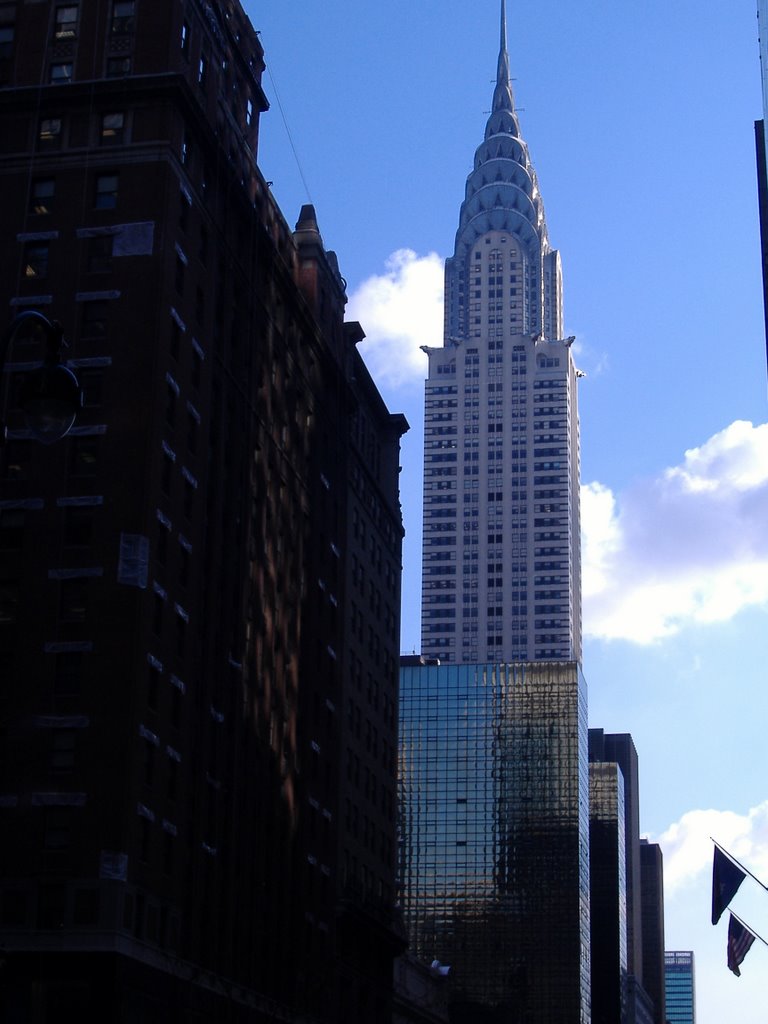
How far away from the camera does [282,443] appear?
105 meters

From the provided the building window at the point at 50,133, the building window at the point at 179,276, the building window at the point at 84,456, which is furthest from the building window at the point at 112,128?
the building window at the point at 84,456

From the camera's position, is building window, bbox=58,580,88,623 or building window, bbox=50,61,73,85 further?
building window, bbox=50,61,73,85

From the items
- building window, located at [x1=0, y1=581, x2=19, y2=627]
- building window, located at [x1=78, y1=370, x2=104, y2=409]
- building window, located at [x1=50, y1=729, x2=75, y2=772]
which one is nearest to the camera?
building window, located at [x1=50, y1=729, x2=75, y2=772]

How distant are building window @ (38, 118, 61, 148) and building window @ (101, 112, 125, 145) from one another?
2.32m

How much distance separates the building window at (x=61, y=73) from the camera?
8806 centimetres

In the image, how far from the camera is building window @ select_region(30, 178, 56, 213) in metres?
85.2

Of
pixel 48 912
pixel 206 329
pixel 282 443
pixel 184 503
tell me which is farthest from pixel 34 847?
pixel 282 443

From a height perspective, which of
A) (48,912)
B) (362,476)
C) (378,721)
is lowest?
(48,912)

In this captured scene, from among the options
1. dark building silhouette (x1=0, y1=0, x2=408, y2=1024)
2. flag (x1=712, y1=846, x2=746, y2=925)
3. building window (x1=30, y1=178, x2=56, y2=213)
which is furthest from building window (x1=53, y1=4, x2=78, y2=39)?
flag (x1=712, y1=846, x2=746, y2=925)

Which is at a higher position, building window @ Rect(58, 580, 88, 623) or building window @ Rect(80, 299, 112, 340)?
building window @ Rect(80, 299, 112, 340)

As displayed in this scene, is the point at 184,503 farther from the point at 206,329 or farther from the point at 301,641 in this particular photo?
the point at 301,641

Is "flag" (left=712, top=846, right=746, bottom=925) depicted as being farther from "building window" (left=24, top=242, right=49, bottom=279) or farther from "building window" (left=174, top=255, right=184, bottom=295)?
"building window" (left=24, top=242, right=49, bottom=279)

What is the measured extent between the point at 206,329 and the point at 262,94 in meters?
22.8

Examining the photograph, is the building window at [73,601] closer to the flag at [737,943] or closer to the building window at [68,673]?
the building window at [68,673]
